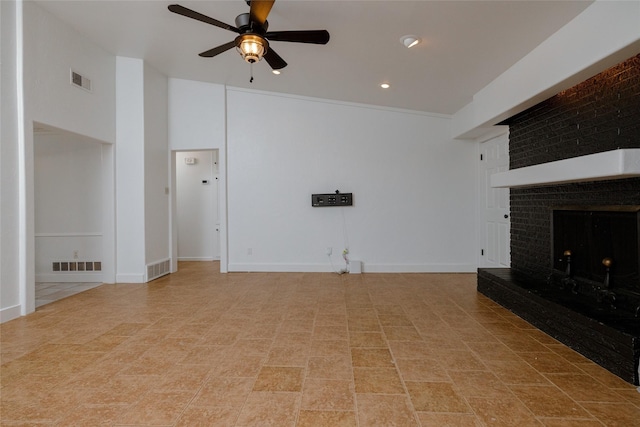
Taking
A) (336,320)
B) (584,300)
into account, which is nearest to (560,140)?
(584,300)

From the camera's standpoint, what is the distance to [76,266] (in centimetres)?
490

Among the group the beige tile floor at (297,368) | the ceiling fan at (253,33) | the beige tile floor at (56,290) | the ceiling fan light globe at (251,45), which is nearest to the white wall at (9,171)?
the beige tile floor at (297,368)

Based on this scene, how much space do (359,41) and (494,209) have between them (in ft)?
10.8

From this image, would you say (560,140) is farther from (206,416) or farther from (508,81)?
(206,416)

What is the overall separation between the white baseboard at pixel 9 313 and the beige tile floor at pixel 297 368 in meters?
0.17

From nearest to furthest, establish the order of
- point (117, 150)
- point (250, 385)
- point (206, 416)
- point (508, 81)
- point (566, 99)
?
point (206, 416) → point (250, 385) → point (566, 99) → point (508, 81) → point (117, 150)

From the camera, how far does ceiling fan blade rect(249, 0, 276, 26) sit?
2242 millimetres

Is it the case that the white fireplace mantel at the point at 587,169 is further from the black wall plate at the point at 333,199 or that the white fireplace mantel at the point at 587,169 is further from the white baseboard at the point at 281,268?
the white baseboard at the point at 281,268

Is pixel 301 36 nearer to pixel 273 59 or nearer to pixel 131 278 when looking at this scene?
pixel 273 59

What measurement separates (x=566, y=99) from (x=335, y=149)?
3.22m

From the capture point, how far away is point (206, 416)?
1.72 metres

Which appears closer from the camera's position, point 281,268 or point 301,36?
point 301,36

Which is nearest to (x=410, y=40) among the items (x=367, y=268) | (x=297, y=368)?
(x=297, y=368)

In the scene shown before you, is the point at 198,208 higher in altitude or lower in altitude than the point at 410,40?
lower
